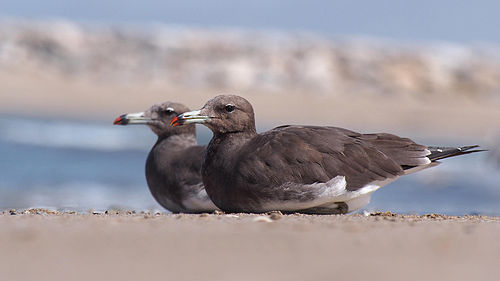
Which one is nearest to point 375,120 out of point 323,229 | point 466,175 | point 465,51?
point 466,175

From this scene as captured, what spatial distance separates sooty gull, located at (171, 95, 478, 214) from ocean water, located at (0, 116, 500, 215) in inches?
93.6

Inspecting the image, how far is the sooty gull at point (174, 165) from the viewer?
8258 millimetres

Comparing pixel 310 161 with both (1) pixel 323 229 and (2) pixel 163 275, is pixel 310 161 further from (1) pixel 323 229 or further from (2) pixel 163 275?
(2) pixel 163 275

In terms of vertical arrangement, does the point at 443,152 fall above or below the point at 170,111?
below

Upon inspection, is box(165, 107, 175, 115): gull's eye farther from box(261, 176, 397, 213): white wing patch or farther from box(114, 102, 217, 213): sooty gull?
box(261, 176, 397, 213): white wing patch

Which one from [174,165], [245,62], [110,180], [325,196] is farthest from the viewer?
[245,62]

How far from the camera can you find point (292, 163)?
691cm

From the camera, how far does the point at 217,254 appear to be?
177 inches

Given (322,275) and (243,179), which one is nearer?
(322,275)

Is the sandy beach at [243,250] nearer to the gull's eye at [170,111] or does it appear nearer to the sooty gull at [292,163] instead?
the sooty gull at [292,163]

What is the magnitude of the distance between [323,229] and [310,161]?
1707mm

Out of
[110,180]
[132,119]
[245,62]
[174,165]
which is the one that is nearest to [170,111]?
[132,119]

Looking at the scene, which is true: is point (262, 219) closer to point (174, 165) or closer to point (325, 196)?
point (325, 196)

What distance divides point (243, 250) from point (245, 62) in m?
43.2
